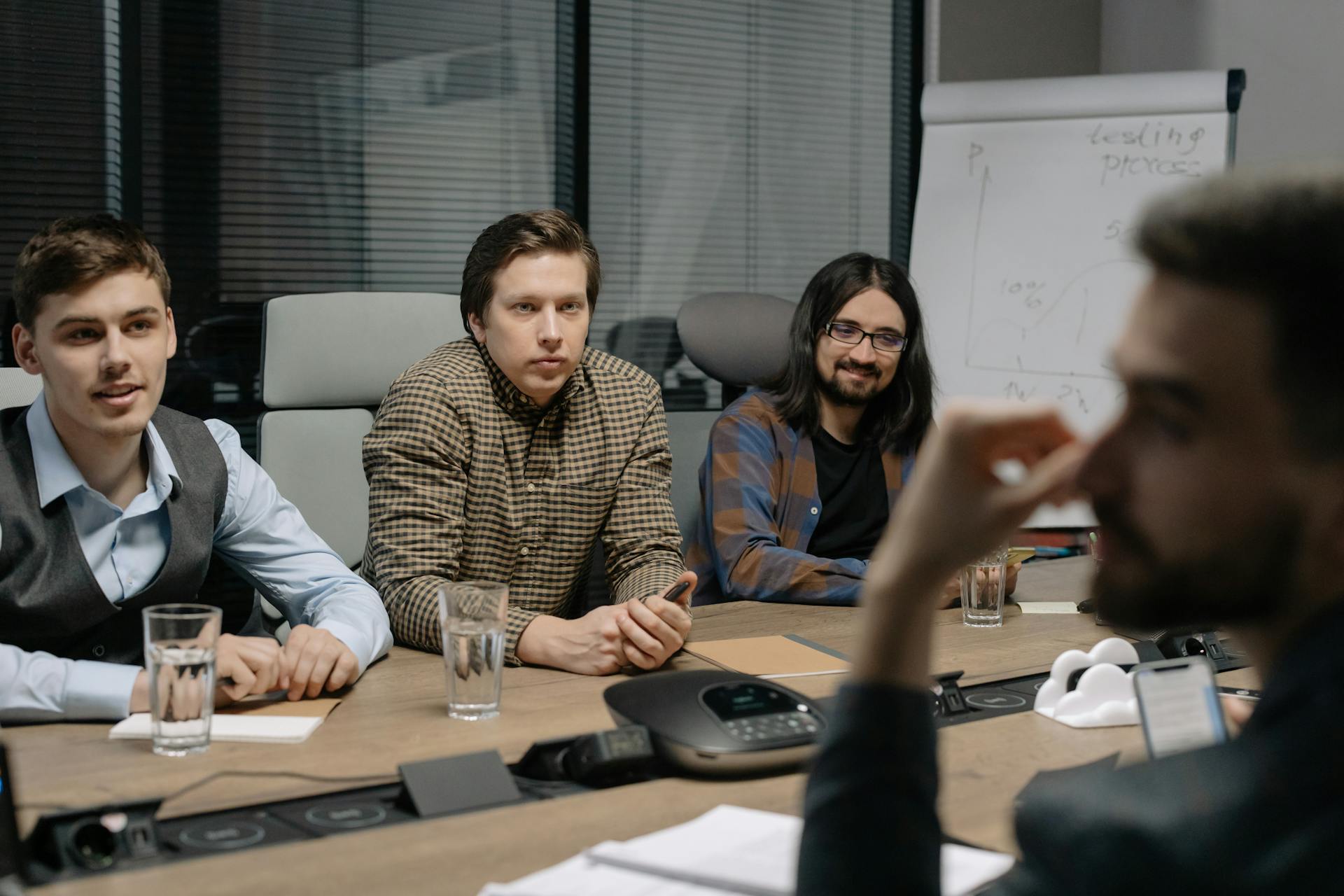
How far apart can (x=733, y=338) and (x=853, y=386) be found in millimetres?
326

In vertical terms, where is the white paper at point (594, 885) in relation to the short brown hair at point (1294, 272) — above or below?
below

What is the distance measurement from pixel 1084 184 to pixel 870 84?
0.99 metres

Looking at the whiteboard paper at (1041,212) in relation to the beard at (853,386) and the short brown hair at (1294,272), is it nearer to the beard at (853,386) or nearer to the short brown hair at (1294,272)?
the beard at (853,386)

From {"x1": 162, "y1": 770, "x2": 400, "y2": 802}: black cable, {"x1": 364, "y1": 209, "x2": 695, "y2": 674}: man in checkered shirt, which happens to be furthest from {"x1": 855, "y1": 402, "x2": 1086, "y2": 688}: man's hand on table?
{"x1": 364, "y1": 209, "x2": 695, "y2": 674}: man in checkered shirt

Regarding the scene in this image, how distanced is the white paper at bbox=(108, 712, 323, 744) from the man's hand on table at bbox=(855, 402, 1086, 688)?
2.37 feet

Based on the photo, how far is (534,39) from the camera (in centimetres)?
338

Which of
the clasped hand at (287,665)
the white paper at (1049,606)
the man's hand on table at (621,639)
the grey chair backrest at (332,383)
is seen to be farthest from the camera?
the grey chair backrest at (332,383)

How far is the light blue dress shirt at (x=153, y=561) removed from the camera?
4.08 ft

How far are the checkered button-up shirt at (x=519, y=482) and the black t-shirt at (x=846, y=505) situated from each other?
0.51 metres

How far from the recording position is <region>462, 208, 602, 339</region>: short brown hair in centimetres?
200

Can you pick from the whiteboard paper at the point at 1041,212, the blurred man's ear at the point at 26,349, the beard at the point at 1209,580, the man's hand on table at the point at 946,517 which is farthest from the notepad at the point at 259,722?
the whiteboard paper at the point at 1041,212

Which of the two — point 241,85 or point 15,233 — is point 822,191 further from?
point 15,233

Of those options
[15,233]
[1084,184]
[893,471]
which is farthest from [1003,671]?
[15,233]

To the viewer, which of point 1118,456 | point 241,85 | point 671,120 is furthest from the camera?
point 671,120
